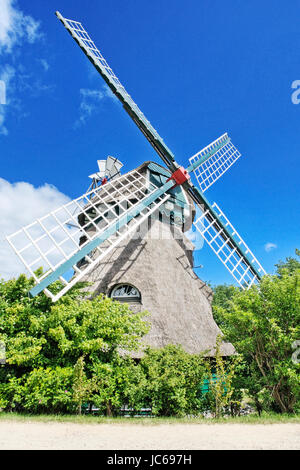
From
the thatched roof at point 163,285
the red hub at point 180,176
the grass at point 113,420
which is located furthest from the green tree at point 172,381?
the red hub at point 180,176

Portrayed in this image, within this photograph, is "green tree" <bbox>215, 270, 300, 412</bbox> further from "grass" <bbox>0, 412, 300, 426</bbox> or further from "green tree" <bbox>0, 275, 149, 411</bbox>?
"green tree" <bbox>0, 275, 149, 411</bbox>

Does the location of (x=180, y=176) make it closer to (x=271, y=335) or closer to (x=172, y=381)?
(x=271, y=335)

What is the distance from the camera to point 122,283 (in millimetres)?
10344

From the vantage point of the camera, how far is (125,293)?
10.4 meters

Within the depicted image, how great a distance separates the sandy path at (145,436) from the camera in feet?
14.8

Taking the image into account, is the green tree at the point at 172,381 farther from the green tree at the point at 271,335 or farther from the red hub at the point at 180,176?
the red hub at the point at 180,176

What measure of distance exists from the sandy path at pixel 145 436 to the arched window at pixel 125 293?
449 cm

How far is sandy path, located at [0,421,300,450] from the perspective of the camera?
452 cm

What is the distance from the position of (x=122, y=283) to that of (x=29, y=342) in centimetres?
412

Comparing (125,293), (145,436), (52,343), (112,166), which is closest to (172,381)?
(145,436)

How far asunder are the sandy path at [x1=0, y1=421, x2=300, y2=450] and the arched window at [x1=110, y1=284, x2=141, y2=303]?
14.7ft

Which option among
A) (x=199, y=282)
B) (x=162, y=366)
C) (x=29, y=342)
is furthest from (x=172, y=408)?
(x=199, y=282)

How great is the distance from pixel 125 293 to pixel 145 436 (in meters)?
5.55

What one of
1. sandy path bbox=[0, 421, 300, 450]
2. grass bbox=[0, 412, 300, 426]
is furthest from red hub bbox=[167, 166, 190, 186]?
sandy path bbox=[0, 421, 300, 450]
